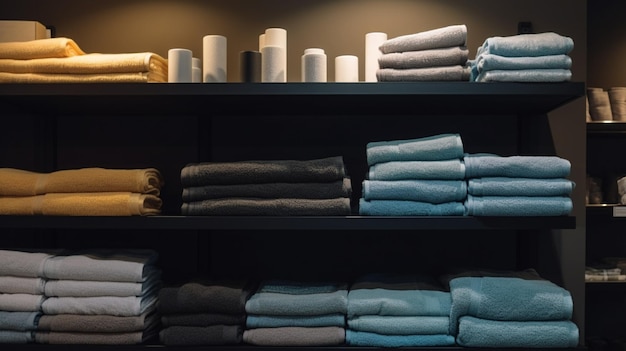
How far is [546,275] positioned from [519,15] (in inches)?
30.6

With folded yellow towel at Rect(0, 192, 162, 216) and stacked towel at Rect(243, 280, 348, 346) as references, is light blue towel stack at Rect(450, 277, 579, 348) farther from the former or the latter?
folded yellow towel at Rect(0, 192, 162, 216)

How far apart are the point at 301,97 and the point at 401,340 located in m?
0.65

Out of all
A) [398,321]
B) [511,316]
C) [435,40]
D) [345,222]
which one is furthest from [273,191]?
[511,316]

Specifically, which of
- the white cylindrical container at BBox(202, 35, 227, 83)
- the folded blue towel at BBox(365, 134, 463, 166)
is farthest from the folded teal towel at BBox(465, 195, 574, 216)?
the white cylindrical container at BBox(202, 35, 227, 83)

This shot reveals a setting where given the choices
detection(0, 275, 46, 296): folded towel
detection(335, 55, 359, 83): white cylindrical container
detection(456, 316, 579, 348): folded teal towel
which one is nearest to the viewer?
detection(456, 316, 579, 348): folded teal towel

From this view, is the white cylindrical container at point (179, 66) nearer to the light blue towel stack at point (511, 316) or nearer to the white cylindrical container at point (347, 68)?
the white cylindrical container at point (347, 68)

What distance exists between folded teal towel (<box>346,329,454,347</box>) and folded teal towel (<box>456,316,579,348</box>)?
5 cm

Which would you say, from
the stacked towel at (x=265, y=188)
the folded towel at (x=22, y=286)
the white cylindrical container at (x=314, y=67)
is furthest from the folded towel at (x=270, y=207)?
the folded towel at (x=22, y=286)

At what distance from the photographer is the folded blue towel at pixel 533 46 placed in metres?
1.43

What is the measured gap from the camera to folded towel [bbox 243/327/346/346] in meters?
1.45

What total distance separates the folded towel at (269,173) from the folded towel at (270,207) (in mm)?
52

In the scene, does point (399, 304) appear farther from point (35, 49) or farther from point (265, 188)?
point (35, 49)

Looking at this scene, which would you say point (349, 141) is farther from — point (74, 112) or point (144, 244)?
point (74, 112)

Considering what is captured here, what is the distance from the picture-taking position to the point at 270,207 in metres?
1.48
